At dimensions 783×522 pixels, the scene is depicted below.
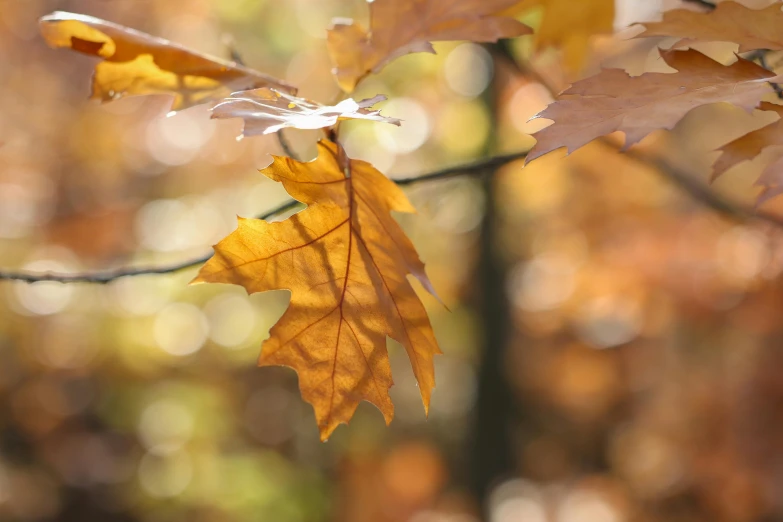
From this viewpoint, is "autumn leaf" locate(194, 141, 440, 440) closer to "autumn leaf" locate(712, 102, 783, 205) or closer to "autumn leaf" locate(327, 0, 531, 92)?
"autumn leaf" locate(327, 0, 531, 92)

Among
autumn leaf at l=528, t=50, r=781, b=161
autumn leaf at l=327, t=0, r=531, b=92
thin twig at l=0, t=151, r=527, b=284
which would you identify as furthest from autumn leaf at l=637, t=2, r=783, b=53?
thin twig at l=0, t=151, r=527, b=284

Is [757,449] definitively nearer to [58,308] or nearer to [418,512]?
[418,512]

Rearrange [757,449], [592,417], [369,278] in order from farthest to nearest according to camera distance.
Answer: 1. [592,417]
2. [757,449]
3. [369,278]

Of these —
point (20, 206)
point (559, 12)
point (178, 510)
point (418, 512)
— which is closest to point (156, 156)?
point (20, 206)

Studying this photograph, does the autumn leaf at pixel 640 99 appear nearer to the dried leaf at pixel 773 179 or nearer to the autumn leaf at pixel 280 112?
the dried leaf at pixel 773 179

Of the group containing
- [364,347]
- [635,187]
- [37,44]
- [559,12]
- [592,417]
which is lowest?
[592,417]

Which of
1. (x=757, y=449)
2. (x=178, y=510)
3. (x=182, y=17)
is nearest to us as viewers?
(x=757, y=449)
